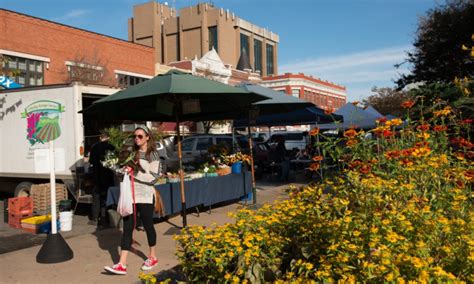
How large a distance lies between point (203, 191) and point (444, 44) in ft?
46.6

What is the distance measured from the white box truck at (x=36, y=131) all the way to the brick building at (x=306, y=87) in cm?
5341

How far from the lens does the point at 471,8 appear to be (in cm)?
1625

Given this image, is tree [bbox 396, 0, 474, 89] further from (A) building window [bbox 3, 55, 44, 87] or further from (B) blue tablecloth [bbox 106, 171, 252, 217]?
(A) building window [bbox 3, 55, 44, 87]

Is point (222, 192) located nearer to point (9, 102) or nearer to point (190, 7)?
point (9, 102)

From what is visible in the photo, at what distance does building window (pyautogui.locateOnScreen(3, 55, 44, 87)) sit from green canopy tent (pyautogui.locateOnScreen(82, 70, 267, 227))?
18788 millimetres

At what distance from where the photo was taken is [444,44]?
18.4 m

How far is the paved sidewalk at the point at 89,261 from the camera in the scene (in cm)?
523

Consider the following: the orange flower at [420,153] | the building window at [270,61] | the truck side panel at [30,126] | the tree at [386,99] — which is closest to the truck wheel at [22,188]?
the truck side panel at [30,126]

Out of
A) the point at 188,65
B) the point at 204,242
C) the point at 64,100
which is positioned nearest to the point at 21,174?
the point at 64,100

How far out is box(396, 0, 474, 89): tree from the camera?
17203mm

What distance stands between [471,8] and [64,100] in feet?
48.3

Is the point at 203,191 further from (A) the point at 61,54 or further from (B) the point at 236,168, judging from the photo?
(A) the point at 61,54

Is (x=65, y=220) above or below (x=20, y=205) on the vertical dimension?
below

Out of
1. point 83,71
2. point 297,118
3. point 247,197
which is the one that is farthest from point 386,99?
point 247,197
